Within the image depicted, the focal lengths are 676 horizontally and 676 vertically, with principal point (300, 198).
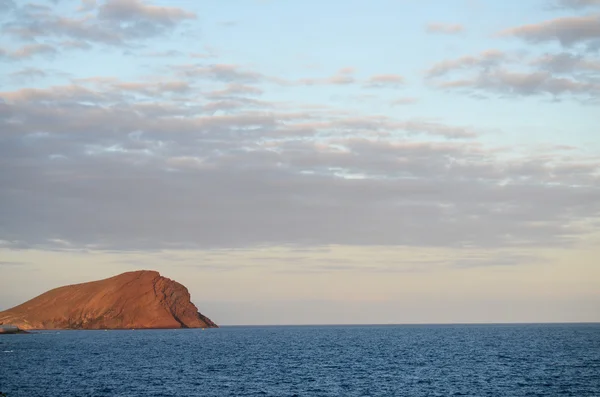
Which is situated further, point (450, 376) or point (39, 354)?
point (39, 354)

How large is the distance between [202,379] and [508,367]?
45143 mm

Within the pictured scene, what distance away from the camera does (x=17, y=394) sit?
70.6m

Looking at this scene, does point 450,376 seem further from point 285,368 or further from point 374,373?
point 285,368

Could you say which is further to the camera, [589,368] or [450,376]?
[589,368]

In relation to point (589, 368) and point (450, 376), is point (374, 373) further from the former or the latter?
point (589, 368)

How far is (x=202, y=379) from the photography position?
84.8 m

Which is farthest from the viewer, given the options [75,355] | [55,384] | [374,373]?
[75,355]

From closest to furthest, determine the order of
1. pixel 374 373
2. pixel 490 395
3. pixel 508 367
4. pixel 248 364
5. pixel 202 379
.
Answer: pixel 490 395, pixel 202 379, pixel 374 373, pixel 508 367, pixel 248 364

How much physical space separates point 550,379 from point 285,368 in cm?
3763

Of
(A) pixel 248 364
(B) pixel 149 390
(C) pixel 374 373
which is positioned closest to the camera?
(B) pixel 149 390

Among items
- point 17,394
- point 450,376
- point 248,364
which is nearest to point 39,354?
point 248,364

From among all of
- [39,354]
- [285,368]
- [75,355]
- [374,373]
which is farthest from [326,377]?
[39,354]

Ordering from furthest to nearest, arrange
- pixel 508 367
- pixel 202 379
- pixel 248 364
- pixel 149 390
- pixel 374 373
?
pixel 248 364
pixel 508 367
pixel 374 373
pixel 202 379
pixel 149 390

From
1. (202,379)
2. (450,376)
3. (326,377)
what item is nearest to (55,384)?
(202,379)
